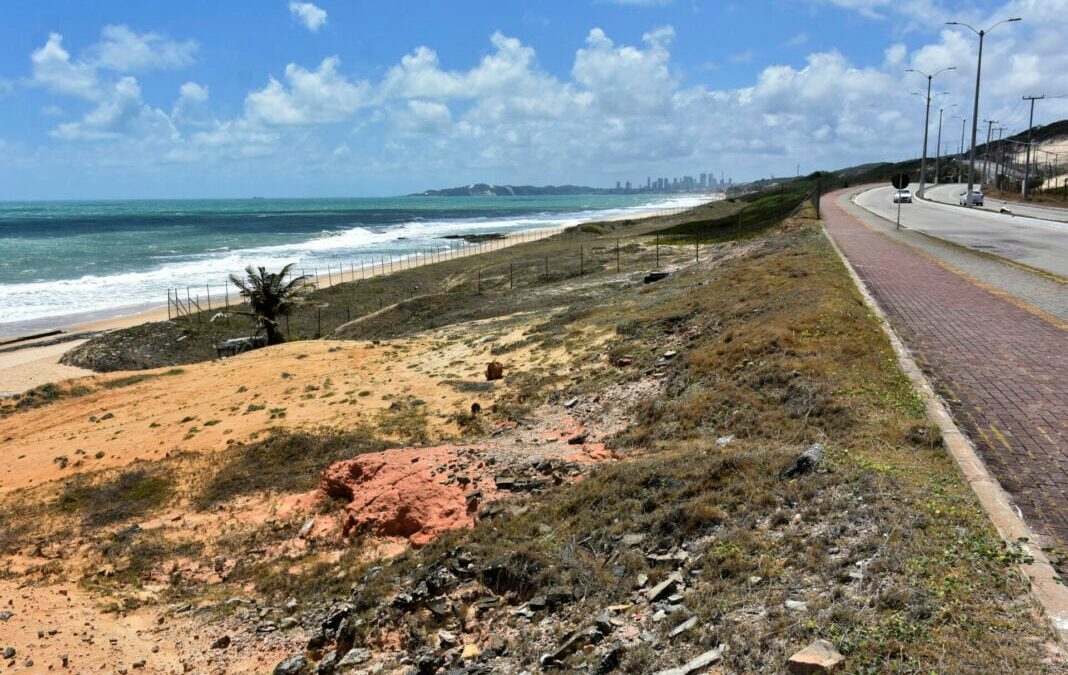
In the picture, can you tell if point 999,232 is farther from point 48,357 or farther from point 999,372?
point 48,357

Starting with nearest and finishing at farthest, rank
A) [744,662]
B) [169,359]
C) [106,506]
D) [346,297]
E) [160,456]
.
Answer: [744,662] → [106,506] → [160,456] → [169,359] → [346,297]

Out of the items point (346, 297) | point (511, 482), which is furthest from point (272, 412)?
point (346, 297)

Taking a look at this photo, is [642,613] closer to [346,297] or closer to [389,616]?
[389,616]

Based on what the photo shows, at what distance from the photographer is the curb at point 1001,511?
5027 mm

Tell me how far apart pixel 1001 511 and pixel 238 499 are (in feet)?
43.1

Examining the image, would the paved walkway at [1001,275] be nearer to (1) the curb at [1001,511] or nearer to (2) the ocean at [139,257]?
(1) the curb at [1001,511]

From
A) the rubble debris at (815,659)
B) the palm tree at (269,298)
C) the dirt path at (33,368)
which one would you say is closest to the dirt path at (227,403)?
the dirt path at (33,368)

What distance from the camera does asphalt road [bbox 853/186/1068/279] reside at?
73.2 ft

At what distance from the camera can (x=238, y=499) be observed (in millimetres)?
14227

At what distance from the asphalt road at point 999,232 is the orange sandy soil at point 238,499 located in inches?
581

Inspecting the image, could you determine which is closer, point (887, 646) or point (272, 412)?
point (887, 646)

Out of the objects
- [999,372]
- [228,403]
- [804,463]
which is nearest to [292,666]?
[804,463]

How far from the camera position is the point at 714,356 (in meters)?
13.5

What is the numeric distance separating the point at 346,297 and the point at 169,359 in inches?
529
